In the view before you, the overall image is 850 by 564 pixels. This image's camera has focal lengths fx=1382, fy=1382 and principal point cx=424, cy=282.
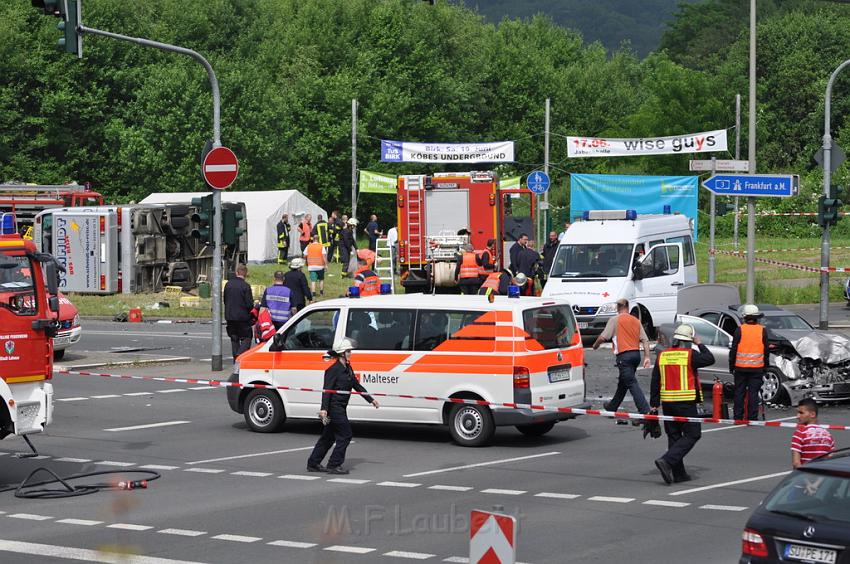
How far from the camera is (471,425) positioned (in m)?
16.5

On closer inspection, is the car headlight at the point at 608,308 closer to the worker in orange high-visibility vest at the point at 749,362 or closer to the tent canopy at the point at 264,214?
the worker in orange high-visibility vest at the point at 749,362

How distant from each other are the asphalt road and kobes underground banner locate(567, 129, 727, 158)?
25.4m

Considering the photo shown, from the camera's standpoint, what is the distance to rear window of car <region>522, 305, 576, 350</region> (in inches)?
647

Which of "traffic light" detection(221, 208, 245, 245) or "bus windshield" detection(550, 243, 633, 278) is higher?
"traffic light" detection(221, 208, 245, 245)

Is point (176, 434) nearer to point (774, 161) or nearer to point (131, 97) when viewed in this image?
point (131, 97)

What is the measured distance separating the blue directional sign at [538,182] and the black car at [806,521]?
30.8 metres

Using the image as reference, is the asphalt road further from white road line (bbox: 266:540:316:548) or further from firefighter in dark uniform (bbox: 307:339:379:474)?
firefighter in dark uniform (bbox: 307:339:379:474)

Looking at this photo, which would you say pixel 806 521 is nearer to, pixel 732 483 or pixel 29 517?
pixel 732 483

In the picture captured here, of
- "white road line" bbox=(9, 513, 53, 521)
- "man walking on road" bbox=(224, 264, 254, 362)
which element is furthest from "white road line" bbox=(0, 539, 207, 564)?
"man walking on road" bbox=(224, 264, 254, 362)

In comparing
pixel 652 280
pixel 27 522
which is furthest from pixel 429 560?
pixel 652 280

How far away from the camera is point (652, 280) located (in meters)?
27.6

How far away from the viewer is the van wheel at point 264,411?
17594mm

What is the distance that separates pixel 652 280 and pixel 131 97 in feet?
147

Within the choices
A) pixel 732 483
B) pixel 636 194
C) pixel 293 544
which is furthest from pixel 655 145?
pixel 293 544
